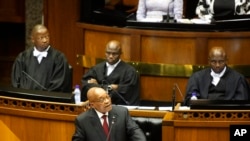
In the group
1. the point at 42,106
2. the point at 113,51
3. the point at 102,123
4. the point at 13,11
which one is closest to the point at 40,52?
the point at 113,51

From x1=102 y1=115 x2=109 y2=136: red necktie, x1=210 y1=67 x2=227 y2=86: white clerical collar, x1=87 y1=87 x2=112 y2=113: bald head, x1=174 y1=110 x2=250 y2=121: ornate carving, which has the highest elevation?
x1=210 y1=67 x2=227 y2=86: white clerical collar

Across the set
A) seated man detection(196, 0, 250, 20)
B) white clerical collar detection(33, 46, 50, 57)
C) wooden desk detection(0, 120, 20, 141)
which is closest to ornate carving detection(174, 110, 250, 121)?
wooden desk detection(0, 120, 20, 141)

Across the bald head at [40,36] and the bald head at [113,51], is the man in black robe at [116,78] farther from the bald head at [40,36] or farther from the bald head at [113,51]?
the bald head at [40,36]

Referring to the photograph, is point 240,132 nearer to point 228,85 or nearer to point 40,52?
point 228,85

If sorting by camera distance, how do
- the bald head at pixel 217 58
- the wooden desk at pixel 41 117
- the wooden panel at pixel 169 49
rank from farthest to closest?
the wooden panel at pixel 169 49
the bald head at pixel 217 58
the wooden desk at pixel 41 117

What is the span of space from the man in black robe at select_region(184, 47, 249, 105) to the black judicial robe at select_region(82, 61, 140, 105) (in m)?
0.68

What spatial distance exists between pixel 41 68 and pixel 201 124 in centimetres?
253

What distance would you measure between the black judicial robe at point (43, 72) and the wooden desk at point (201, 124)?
205 cm

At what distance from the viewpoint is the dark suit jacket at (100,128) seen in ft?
22.9

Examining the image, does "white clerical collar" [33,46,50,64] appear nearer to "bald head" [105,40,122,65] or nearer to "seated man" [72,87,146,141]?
"bald head" [105,40,122,65]

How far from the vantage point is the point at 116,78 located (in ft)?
29.7

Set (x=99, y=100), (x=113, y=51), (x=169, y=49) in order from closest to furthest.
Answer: (x=99, y=100), (x=113, y=51), (x=169, y=49)

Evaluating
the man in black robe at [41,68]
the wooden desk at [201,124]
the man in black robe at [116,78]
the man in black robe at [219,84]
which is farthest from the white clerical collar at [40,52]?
the wooden desk at [201,124]

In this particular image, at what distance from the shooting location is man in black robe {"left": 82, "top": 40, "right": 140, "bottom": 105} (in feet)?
28.8
